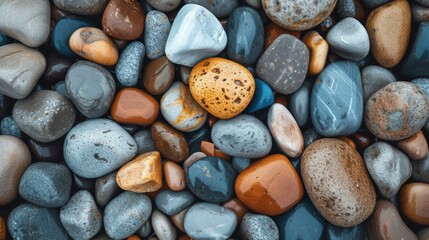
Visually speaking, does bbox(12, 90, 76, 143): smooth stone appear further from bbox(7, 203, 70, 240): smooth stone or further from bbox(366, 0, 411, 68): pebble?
bbox(366, 0, 411, 68): pebble

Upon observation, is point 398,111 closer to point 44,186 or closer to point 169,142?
point 169,142

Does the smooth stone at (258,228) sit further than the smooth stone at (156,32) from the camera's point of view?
No

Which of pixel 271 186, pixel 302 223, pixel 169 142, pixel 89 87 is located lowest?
pixel 302 223

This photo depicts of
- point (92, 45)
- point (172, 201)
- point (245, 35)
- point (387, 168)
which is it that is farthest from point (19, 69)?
point (387, 168)

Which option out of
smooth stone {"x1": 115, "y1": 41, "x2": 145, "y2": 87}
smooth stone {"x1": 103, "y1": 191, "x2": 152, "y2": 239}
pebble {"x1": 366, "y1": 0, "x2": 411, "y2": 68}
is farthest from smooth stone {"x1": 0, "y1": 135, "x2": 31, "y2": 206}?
pebble {"x1": 366, "y1": 0, "x2": 411, "y2": 68}

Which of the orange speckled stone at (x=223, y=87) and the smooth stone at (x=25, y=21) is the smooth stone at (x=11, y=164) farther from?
the orange speckled stone at (x=223, y=87)

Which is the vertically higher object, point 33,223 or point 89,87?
point 89,87

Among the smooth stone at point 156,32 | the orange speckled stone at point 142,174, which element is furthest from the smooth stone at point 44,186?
the smooth stone at point 156,32
